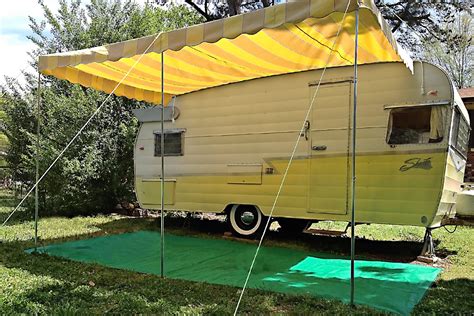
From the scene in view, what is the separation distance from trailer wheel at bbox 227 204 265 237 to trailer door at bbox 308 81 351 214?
42.7 inches

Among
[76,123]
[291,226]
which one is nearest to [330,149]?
[291,226]

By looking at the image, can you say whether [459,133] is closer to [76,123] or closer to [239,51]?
[239,51]

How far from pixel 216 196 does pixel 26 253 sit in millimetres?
2979

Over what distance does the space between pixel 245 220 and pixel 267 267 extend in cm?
197

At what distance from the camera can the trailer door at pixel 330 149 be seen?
5922mm

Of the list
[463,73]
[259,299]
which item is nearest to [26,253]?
[259,299]

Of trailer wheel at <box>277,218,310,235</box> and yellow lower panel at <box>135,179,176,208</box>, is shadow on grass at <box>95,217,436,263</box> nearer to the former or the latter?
trailer wheel at <box>277,218,310,235</box>

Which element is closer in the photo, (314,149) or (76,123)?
(314,149)

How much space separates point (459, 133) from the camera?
591 cm

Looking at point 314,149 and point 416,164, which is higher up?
point 314,149

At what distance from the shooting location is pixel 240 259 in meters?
5.53

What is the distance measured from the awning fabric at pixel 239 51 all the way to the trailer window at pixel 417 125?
712 millimetres

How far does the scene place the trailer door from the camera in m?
5.92

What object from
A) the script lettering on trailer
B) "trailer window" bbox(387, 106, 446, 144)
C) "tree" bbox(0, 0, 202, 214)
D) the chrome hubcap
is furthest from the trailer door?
"tree" bbox(0, 0, 202, 214)
